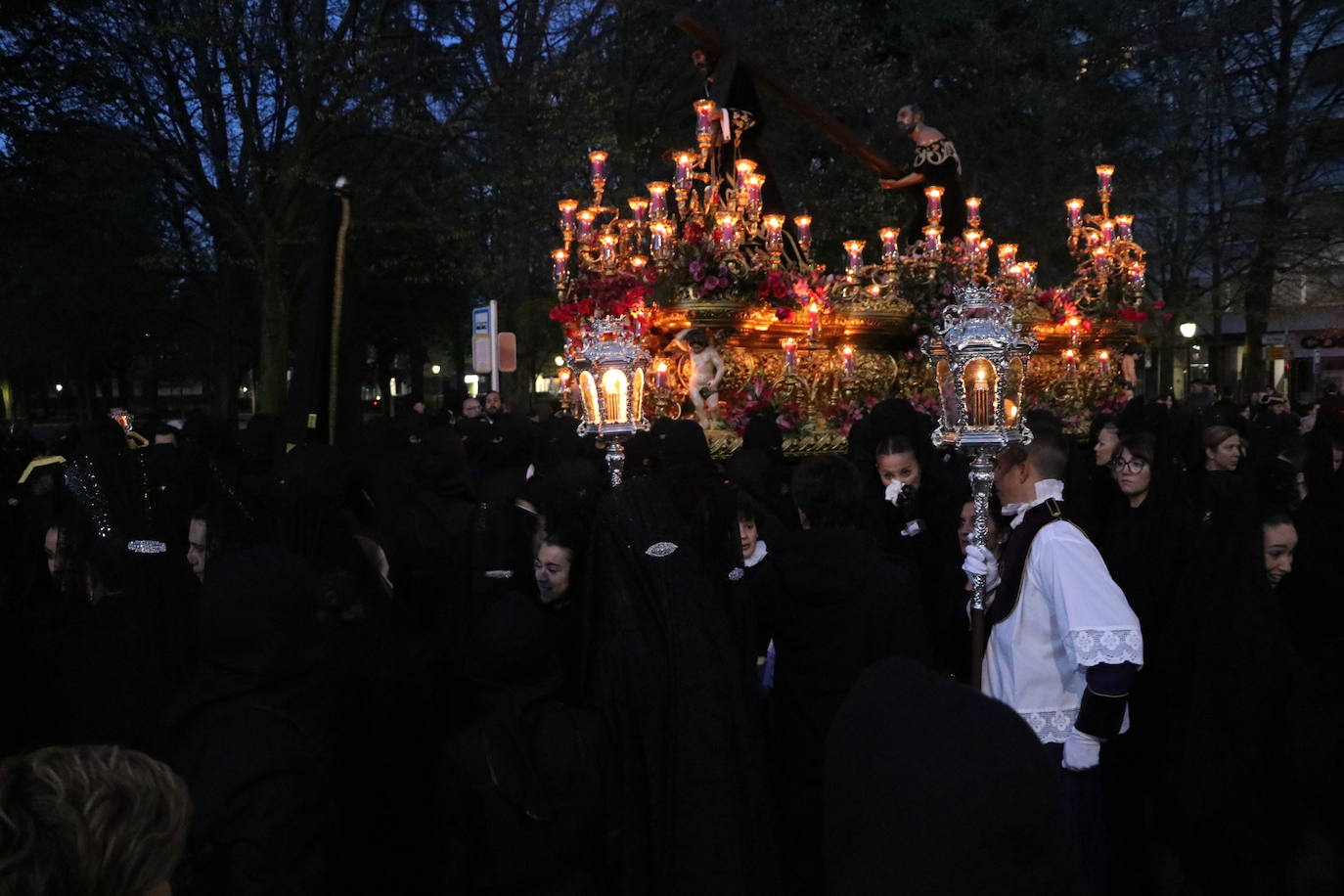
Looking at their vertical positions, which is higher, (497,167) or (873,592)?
(497,167)

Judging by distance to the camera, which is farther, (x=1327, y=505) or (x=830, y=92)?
(x=830, y=92)

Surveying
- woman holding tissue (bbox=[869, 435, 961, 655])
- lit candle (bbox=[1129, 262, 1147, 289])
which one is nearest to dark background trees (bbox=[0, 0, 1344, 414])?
lit candle (bbox=[1129, 262, 1147, 289])

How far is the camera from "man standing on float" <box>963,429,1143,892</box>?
372 cm

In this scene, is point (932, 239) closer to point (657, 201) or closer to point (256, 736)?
point (657, 201)

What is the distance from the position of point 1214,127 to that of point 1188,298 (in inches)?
185

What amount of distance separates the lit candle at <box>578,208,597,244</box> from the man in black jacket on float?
762 centimetres

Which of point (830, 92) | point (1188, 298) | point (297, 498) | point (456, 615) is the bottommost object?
point (456, 615)

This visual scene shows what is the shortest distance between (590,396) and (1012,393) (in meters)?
2.51

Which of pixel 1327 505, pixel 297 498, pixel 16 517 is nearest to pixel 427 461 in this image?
pixel 297 498

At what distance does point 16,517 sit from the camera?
794cm

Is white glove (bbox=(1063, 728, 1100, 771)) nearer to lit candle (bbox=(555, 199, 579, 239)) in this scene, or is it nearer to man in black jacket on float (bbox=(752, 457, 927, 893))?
man in black jacket on float (bbox=(752, 457, 927, 893))

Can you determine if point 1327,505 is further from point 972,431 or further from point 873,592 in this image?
point 873,592

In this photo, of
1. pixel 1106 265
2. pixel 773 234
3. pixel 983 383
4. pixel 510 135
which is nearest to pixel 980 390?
pixel 983 383

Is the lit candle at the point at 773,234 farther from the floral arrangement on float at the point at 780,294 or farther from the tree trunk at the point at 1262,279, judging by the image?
the tree trunk at the point at 1262,279
